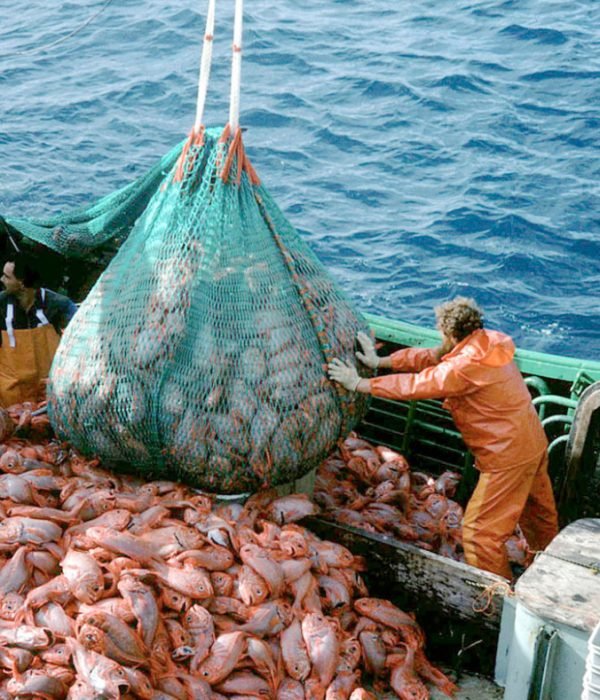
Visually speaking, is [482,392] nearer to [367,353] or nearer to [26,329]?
[367,353]

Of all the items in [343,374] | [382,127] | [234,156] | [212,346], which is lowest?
[343,374]

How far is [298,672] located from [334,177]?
1196 centimetres

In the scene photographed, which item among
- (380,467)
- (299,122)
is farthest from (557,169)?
(380,467)

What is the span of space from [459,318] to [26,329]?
3.38 m

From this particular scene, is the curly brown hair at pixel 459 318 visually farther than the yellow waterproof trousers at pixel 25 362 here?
No

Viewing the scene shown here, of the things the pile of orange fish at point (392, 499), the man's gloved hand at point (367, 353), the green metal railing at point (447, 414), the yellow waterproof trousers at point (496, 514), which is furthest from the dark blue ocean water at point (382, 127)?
the man's gloved hand at point (367, 353)

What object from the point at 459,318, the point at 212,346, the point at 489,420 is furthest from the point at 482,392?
the point at 212,346

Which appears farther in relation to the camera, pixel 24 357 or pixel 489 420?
→ pixel 24 357

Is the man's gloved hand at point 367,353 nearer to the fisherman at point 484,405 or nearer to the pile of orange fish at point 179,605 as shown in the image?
the fisherman at point 484,405

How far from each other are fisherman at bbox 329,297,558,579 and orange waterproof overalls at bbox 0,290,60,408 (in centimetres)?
270

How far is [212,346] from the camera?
18.0 feet

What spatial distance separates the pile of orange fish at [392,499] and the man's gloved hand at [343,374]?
3.53 feet

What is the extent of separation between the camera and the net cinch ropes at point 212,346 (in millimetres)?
5484

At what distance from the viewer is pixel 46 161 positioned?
1645 cm
